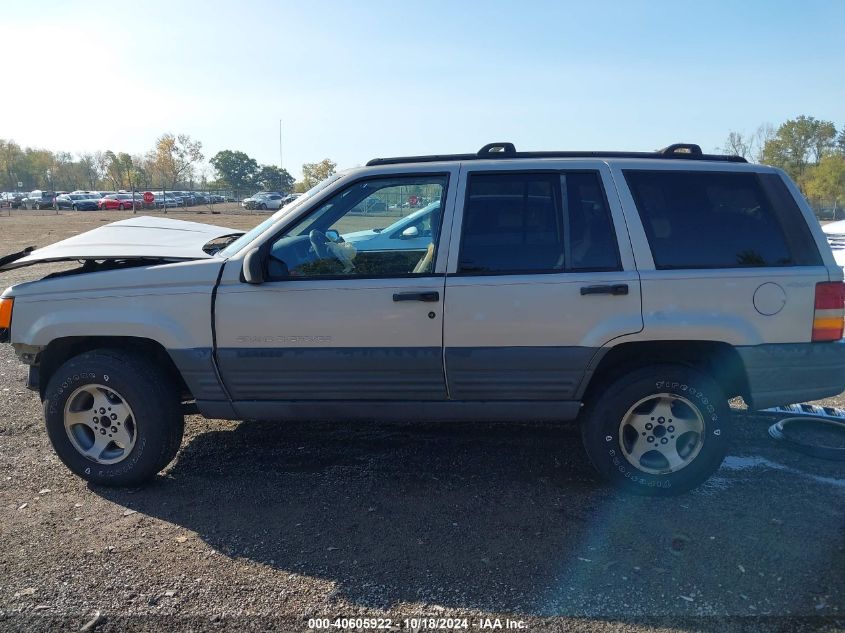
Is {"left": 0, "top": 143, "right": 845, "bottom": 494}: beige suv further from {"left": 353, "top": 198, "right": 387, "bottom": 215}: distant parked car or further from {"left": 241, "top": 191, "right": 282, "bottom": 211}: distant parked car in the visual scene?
{"left": 241, "top": 191, "right": 282, "bottom": 211}: distant parked car

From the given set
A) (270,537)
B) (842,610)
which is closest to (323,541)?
(270,537)

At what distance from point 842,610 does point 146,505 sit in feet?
12.0

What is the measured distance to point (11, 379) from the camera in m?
6.45

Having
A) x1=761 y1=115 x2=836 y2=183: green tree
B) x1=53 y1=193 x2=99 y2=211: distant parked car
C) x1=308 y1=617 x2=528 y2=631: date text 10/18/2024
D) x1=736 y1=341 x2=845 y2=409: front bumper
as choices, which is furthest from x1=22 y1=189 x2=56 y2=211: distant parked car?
x1=736 y1=341 x2=845 y2=409: front bumper

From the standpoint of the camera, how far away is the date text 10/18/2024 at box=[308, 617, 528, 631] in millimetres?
2869

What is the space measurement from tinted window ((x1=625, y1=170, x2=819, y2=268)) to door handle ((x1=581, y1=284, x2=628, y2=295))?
26cm

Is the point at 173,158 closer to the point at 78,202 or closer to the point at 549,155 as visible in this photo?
the point at 78,202

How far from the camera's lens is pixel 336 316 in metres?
3.89

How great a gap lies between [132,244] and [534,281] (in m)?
2.68

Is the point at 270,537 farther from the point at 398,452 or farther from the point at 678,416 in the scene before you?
the point at 678,416

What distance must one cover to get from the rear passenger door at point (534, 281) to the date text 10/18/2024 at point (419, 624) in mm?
1378

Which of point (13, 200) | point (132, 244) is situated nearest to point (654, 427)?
point (132, 244)

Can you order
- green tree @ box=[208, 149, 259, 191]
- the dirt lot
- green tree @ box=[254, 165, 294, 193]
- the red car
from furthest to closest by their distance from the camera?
green tree @ box=[208, 149, 259, 191], green tree @ box=[254, 165, 294, 193], the red car, the dirt lot

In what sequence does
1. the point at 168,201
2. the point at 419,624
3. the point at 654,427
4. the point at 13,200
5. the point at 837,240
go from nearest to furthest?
the point at 419,624 < the point at 654,427 < the point at 837,240 < the point at 168,201 < the point at 13,200
